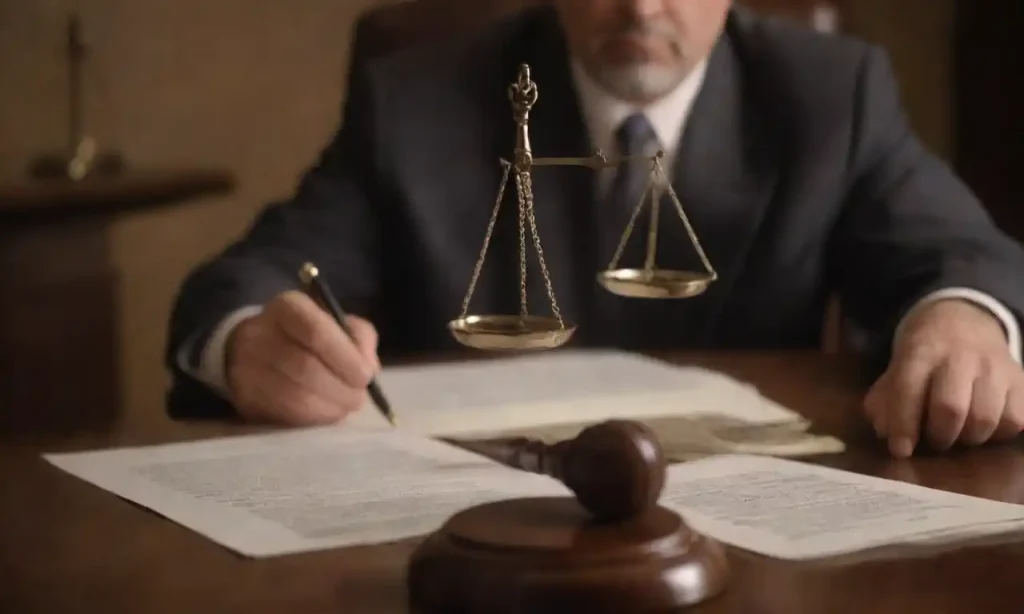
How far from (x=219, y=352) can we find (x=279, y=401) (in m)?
0.15

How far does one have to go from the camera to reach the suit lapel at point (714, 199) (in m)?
1.60

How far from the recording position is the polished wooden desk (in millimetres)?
633

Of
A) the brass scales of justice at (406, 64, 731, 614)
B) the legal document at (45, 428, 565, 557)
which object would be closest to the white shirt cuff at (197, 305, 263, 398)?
the legal document at (45, 428, 565, 557)

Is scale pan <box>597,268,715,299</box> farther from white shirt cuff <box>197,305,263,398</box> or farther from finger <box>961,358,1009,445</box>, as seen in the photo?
white shirt cuff <box>197,305,263,398</box>

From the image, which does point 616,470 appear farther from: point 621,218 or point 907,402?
point 621,218

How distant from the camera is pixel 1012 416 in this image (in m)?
1.01

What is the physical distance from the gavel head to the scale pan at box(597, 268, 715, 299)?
0.33 m

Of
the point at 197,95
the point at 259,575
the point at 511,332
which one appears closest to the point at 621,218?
the point at 511,332

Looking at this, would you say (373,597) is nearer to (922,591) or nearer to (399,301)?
(922,591)

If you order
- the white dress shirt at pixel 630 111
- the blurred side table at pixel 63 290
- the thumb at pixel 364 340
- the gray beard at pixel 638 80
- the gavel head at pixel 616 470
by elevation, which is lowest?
the blurred side table at pixel 63 290

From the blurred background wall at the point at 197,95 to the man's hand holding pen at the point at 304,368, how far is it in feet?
5.47

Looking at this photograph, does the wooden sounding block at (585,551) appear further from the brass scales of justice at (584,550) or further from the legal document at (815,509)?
the legal document at (815,509)

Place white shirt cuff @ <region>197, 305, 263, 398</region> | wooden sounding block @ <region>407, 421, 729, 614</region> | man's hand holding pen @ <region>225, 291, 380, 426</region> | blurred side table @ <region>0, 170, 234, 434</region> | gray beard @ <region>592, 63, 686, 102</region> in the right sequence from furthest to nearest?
blurred side table @ <region>0, 170, 234, 434</region> < gray beard @ <region>592, 63, 686, 102</region> < white shirt cuff @ <region>197, 305, 263, 398</region> < man's hand holding pen @ <region>225, 291, 380, 426</region> < wooden sounding block @ <region>407, 421, 729, 614</region>

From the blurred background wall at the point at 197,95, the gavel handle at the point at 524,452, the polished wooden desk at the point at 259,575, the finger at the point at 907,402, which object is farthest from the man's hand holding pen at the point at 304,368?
the blurred background wall at the point at 197,95
